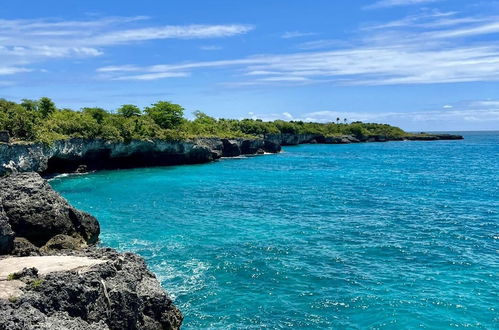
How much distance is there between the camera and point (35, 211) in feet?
80.6

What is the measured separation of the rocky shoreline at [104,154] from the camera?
5419 centimetres

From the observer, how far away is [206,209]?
4256 cm

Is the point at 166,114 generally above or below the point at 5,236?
above

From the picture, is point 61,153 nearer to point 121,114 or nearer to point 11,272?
point 121,114

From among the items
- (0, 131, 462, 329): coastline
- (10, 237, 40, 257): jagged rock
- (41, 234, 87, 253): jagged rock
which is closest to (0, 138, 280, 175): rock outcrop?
(0, 131, 462, 329): coastline

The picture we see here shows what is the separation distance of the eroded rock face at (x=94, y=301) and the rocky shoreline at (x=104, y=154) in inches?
1590

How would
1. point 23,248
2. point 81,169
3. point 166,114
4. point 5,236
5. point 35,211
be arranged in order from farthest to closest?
point 166,114, point 81,169, point 35,211, point 23,248, point 5,236

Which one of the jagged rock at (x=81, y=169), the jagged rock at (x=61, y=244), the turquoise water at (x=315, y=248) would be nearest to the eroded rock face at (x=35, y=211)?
the jagged rock at (x=61, y=244)

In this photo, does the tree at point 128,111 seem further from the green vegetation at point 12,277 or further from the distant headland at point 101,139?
the green vegetation at point 12,277

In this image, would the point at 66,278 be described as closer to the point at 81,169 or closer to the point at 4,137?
the point at 4,137

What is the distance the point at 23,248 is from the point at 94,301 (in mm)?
9708

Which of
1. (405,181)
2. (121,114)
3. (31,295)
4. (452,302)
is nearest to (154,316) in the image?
(31,295)

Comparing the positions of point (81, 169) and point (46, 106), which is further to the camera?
point (46, 106)

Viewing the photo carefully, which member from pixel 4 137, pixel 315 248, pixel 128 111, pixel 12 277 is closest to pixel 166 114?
pixel 128 111
